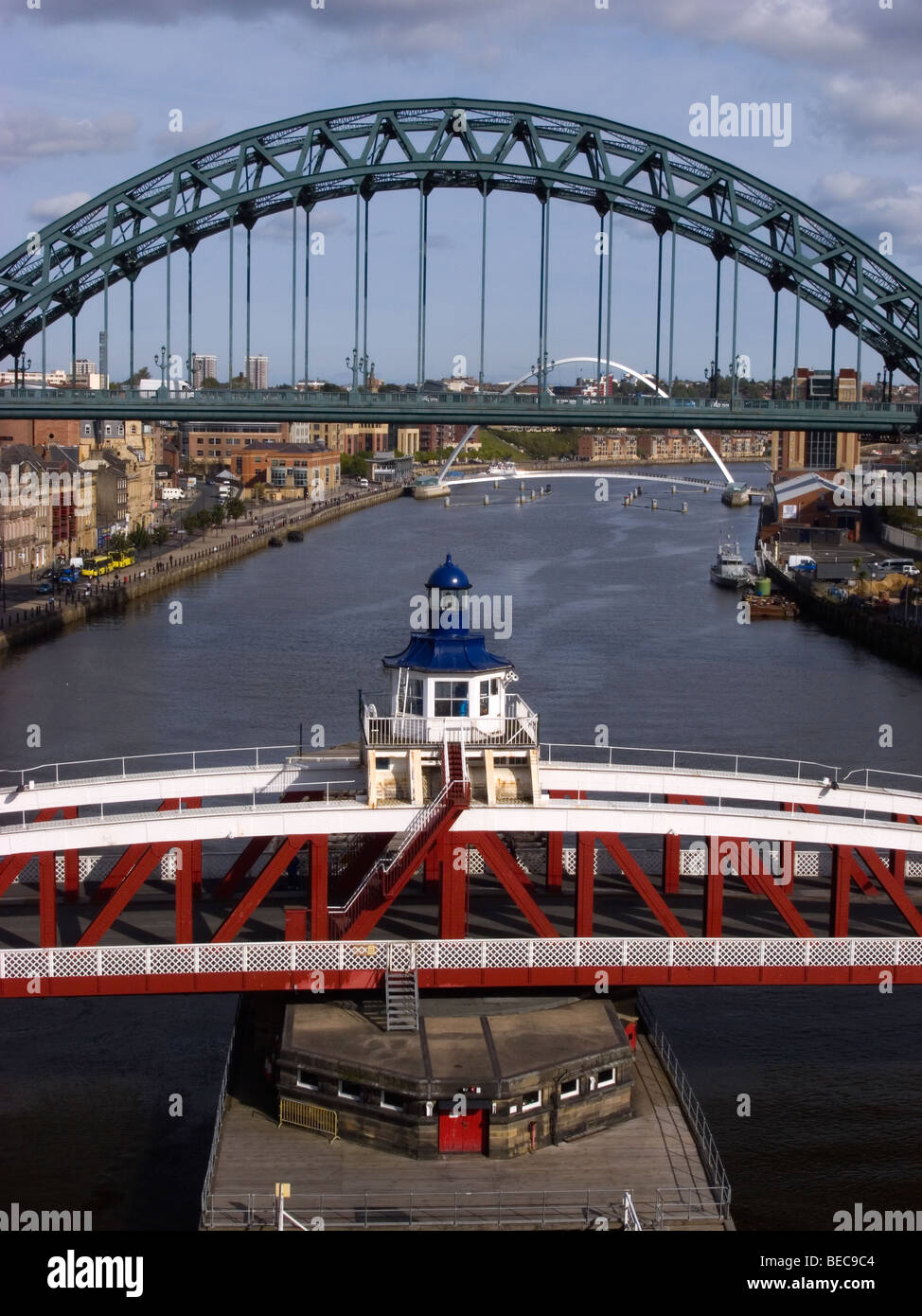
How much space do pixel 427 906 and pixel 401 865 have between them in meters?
1.35

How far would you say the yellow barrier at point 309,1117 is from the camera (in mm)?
10109

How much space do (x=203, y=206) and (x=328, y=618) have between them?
1236 cm

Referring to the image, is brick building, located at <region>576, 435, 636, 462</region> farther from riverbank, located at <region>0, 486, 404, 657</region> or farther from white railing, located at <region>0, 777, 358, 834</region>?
white railing, located at <region>0, 777, 358, 834</region>

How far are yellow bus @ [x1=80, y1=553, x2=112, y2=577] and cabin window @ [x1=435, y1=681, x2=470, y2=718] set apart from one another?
35642mm

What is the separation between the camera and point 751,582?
4869cm

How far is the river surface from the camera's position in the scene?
1185 centimetres

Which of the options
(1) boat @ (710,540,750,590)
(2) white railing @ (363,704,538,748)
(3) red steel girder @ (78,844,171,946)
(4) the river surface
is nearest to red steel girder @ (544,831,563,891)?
(2) white railing @ (363,704,538,748)

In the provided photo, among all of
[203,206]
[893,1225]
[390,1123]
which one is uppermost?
[203,206]

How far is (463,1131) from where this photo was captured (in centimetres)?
995

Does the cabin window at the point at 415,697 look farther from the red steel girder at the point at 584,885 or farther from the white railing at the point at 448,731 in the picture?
the red steel girder at the point at 584,885

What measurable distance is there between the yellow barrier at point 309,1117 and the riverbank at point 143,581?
25747mm
